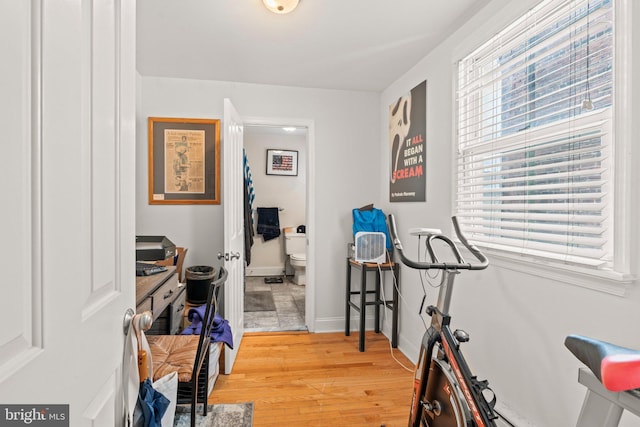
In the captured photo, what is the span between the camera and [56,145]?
49cm

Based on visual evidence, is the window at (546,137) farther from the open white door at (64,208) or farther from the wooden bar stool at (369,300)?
the open white door at (64,208)

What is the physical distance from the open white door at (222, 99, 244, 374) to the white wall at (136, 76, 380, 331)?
13.3 inches

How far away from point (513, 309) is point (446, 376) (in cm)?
57

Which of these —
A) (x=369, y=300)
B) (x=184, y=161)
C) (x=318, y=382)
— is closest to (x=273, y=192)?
(x=184, y=161)

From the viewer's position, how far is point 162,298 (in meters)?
1.81

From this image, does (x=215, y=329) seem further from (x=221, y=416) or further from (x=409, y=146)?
(x=409, y=146)

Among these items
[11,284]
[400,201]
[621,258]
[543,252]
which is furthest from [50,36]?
[400,201]

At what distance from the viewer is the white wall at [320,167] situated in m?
3.02

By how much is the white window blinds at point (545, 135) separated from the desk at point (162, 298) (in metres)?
1.79

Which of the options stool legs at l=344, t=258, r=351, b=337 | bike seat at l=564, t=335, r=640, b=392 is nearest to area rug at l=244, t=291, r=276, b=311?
stool legs at l=344, t=258, r=351, b=337

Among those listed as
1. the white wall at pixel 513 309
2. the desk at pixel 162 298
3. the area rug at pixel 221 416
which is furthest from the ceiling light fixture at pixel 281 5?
→ the area rug at pixel 221 416

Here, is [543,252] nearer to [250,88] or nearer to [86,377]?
[86,377]

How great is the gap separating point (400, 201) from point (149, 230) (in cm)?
227

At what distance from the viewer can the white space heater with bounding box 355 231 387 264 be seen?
297cm
